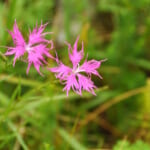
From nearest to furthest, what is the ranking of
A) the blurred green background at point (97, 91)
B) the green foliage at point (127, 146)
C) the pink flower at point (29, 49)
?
the pink flower at point (29, 49) → the green foliage at point (127, 146) → the blurred green background at point (97, 91)

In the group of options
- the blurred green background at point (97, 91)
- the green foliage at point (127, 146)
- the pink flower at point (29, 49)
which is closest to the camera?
the pink flower at point (29, 49)

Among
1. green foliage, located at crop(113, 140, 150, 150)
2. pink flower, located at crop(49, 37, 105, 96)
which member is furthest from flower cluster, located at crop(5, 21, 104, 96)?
green foliage, located at crop(113, 140, 150, 150)

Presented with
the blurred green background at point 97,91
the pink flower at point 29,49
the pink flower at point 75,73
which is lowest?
the blurred green background at point 97,91

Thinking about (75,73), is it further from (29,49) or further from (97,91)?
(97,91)

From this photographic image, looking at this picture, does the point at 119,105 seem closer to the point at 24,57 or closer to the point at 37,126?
the point at 37,126

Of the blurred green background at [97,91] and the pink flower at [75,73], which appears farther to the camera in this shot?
the blurred green background at [97,91]

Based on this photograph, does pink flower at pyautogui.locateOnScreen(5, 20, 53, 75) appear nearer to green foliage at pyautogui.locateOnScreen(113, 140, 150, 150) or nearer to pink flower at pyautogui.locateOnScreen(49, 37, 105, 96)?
pink flower at pyautogui.locateOnScreen(49, 37, 105, 96)

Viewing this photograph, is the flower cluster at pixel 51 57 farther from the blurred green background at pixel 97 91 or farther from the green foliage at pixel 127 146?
the blurred green background at pixel 97 91

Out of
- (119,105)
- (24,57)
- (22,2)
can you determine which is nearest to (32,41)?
(24,57)

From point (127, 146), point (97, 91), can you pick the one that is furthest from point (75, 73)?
point (97, 91)

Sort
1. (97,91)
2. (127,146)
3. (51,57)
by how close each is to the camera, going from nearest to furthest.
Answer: (51,57)
(127,146)
(97,91)

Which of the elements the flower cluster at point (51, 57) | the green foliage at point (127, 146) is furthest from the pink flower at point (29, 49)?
the green foliage at point (127, 146)

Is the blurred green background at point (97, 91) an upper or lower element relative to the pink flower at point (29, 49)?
lower
